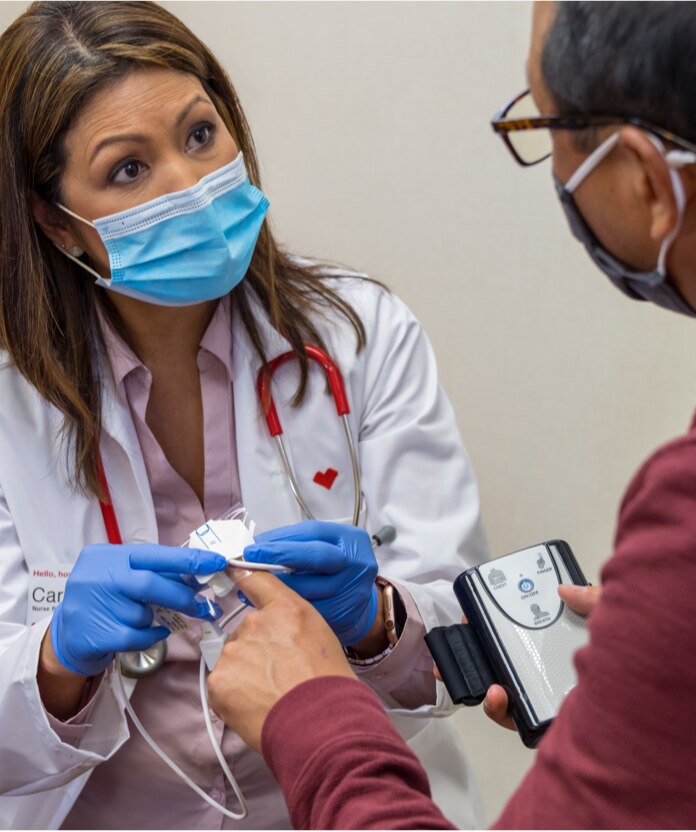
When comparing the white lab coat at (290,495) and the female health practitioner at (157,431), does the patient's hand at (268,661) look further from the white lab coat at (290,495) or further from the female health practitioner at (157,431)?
the white lab coat at (290,495)

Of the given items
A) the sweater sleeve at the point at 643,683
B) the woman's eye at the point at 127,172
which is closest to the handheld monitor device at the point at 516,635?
the sweater sleeve at the point at 643,683

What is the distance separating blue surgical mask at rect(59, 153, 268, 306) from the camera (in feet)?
4.30

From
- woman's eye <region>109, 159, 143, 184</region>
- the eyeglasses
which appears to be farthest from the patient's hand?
woman's eye <region>109, 159, 143, 184</region>

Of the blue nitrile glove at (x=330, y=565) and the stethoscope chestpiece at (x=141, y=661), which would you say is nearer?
the blue nitrile glove at (x=330, y=565)

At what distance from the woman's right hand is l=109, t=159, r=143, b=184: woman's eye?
0.70 metres

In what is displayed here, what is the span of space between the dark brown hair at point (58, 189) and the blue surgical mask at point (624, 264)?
2.12 ft

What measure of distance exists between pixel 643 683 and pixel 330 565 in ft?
1.94

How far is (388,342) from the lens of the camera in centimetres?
150

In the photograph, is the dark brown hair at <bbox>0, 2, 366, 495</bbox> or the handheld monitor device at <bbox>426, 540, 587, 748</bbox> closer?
the handheld monitor device at <bbox>426, 540, 587, 748</bbox>

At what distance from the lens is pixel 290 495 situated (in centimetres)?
142

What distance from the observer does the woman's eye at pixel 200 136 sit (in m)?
1.33

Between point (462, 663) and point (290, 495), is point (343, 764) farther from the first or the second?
point (290, 495)

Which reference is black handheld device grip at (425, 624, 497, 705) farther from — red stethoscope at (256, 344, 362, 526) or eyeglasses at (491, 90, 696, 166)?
eyeglasses at (491, 90, 696, 166)

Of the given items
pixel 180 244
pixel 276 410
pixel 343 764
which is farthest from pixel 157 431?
pixel 343 764
